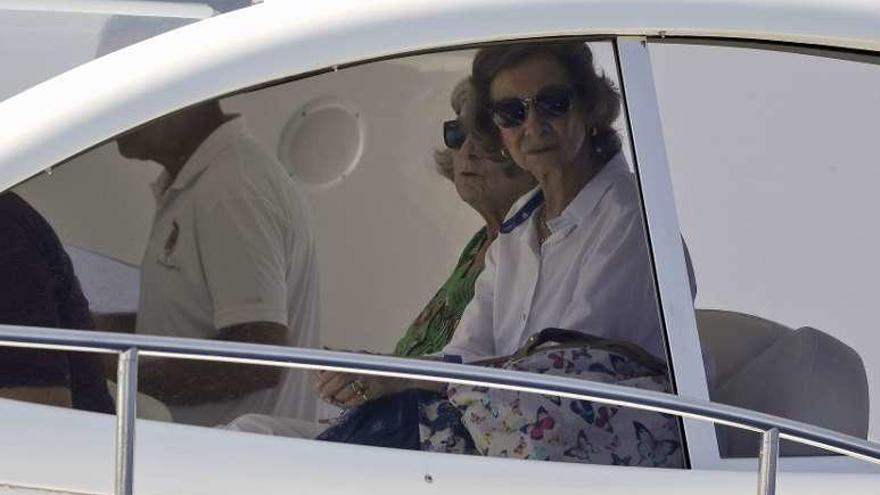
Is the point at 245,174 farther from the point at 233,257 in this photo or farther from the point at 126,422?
the point at 126,422

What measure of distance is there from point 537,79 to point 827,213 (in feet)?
1.85

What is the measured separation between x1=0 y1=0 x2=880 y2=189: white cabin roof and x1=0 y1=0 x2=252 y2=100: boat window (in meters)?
0.28

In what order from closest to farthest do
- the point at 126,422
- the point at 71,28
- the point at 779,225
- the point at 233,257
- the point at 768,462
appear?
1. the point at 126,422
2. the point at 768,462
3. the point at 233,257
4. the point at 779,225
5. the point at 71,28

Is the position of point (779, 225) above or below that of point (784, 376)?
above

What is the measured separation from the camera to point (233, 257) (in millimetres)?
2539

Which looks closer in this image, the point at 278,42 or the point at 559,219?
the point at 278,42

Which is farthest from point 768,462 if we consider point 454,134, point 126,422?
point 126,422

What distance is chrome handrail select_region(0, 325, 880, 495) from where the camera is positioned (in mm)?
2277

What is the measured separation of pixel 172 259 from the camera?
2.52m

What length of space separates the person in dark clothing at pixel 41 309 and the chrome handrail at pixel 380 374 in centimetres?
16

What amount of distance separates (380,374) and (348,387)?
220 millimetres

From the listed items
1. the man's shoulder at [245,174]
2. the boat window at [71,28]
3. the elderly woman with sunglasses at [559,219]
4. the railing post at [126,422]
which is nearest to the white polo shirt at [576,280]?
the elderly woman with sunglasses at [559,219]

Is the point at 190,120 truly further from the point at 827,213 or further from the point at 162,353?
the point at 827,213

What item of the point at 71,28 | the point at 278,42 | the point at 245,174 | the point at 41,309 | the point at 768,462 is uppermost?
the point at 71,28
